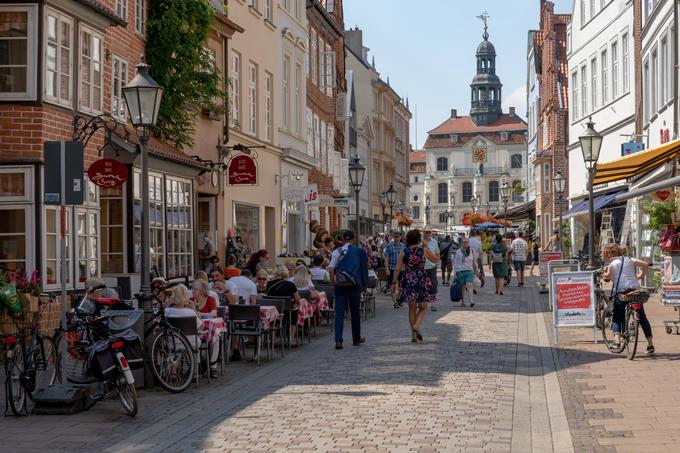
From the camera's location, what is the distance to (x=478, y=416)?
1030 cm

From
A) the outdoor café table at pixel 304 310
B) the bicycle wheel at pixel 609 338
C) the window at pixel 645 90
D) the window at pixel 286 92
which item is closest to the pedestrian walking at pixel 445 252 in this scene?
the window at pixel 286 92

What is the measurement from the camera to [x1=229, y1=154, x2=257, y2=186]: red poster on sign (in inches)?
1069

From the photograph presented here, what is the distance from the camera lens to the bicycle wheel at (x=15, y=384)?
34.4 feet

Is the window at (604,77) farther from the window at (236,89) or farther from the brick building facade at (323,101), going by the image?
the window at (236,89)

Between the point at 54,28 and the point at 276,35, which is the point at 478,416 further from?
the point at 276,35

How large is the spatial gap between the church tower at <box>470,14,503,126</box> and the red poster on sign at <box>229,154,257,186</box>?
415 feet

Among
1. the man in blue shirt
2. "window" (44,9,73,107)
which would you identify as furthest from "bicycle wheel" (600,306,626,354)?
the man in blue shirt

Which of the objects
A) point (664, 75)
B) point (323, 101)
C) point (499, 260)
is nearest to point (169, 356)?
point (664, 75)

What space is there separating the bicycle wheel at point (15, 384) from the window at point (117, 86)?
10.0 meters

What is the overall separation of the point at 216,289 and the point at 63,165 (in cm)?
590

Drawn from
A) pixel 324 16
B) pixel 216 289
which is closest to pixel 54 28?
pixel 216 289

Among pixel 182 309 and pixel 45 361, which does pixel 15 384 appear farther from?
pixel 182 309

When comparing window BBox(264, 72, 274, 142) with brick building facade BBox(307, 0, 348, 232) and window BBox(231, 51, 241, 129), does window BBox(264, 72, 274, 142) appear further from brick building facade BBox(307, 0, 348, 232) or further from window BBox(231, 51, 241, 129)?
brick building facade BBox(307, 0, 348, 232)

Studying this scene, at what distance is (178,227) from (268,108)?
10503 millimetres
